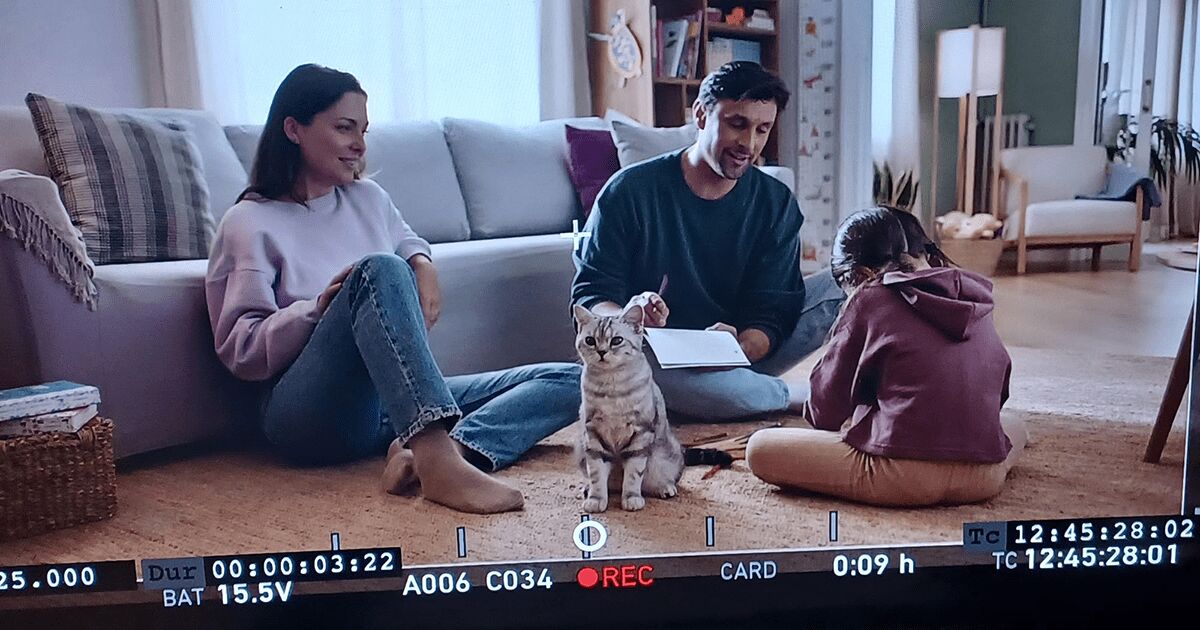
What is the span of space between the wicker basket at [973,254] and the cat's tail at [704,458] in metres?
0.33

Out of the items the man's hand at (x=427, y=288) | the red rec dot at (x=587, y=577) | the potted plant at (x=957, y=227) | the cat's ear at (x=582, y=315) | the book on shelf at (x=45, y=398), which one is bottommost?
the red rec dot at (x=587, y=577)

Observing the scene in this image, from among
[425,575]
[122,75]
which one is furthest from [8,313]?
[425,575]

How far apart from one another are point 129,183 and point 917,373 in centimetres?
92

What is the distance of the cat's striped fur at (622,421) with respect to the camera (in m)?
0.89

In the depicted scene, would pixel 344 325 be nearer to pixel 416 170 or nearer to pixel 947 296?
pixel 416 170

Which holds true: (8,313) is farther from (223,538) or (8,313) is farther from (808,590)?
(808,590)

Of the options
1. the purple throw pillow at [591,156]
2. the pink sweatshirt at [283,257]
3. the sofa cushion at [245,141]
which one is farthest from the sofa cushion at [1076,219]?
the sofa cushion at [245,141]

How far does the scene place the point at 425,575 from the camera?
0.83m

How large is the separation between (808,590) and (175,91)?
86cm

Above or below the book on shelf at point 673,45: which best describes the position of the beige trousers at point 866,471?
below

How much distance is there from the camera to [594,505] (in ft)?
2.86

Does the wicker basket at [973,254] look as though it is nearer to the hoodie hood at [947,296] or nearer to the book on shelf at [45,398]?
the hoodie hood at [947,296]

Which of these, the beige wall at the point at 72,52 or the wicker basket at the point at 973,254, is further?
the wicker basket at the point at 973,254

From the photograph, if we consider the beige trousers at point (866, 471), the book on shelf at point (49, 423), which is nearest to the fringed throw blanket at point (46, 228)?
the book on shelf at point (49, 423)
